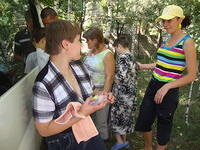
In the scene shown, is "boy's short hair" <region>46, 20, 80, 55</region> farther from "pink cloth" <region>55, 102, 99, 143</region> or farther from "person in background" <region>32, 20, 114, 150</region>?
"pink cloth" <region>55, 102, 99, 143</region>

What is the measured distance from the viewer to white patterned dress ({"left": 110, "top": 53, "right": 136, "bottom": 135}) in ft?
11.2

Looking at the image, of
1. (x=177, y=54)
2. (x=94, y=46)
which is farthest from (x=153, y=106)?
(x=94, y=46)

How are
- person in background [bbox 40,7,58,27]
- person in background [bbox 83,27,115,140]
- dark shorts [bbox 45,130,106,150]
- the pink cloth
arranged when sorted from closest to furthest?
the pink cloth → dark shorts [bbox 45,130,106,150] → person in background [bbox 83,27,115,140] → person in background [bbox 40,7,58,27]

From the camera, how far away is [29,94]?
2.24 metres

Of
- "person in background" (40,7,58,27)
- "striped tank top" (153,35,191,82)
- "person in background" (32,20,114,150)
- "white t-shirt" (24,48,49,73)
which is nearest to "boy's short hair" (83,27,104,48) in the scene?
"person in background" (40,7,58,27)

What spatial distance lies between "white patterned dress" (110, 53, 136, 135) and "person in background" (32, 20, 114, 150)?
1.57 meters

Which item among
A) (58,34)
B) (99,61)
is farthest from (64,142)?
(99,61)

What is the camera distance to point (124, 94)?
140 inches

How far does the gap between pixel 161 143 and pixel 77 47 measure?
1919mm

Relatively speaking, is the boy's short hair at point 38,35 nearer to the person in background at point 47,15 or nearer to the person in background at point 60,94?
the person in background at point 47,15

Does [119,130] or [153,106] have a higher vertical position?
[153,106]

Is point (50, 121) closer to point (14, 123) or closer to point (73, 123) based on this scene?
point (73, 123)

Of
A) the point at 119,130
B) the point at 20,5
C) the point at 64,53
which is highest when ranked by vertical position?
the point at 20,5

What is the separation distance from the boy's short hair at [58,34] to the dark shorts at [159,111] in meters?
1.52
